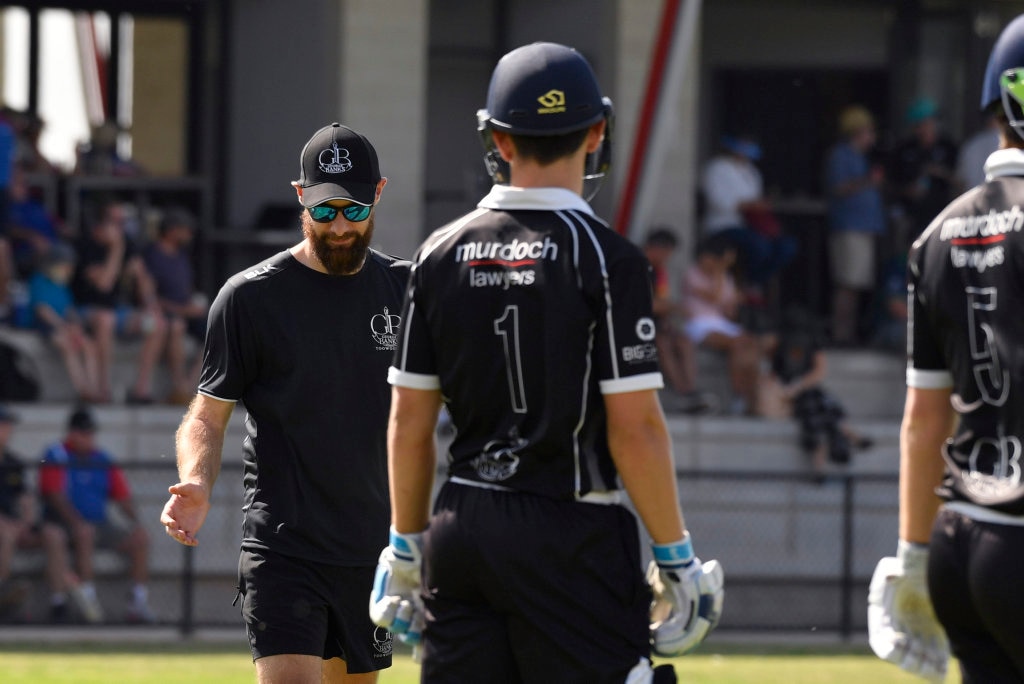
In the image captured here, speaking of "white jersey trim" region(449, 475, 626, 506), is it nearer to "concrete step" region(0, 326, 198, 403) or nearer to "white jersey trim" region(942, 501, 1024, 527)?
"white jersey trim" region(942, 501, 1024, 527)

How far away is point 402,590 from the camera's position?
4262mm

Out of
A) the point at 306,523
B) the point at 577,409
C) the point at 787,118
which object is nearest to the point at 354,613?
the point at 306,523

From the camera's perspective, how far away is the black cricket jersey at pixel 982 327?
151 inches

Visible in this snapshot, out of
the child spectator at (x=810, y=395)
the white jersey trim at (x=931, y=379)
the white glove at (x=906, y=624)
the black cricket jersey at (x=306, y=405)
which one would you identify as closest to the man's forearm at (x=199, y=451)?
the black cricket jersey at (x=306, y=405)

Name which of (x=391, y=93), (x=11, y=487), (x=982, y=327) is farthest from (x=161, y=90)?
(x=982, y=327)

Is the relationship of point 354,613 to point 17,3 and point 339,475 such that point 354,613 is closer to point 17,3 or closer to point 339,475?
point 339,475

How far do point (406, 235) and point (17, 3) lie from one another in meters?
4.46

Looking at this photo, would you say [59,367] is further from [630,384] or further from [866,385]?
[630,384]

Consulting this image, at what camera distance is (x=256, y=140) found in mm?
16578

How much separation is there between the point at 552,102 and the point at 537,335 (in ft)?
1.79

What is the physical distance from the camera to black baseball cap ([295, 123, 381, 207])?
5402mm

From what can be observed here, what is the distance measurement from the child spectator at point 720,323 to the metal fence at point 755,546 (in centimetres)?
180

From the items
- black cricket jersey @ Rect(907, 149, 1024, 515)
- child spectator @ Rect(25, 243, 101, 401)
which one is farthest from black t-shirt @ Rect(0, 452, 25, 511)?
black cricket jersey @ Rect(907, 149, 1024, 515)

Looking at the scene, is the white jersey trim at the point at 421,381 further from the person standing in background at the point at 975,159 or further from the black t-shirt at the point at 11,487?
the person standing in background at the point at 975,159
